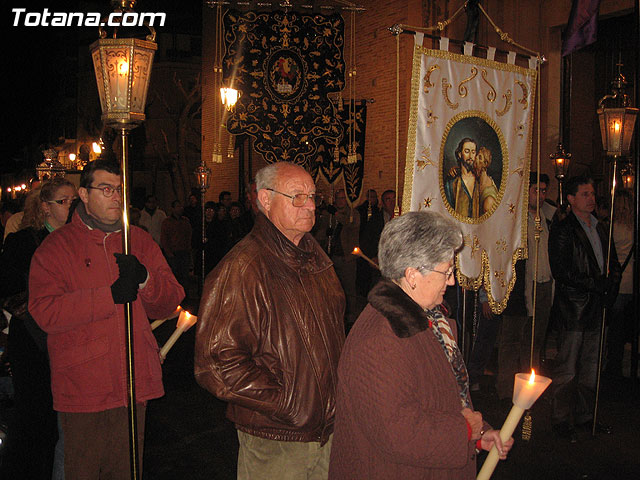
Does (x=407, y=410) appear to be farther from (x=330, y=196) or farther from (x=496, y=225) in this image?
(x=330, y=196)

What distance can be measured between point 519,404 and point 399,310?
0.61m

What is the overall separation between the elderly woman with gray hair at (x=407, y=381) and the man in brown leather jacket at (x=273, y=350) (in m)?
0.38

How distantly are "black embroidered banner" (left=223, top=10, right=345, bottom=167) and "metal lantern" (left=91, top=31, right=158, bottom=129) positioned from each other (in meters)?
5.60

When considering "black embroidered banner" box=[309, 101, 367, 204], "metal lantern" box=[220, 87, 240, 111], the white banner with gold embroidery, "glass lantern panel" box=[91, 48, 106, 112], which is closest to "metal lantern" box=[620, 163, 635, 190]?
"black embroidered banner" box=[309, 101, 367, 204]

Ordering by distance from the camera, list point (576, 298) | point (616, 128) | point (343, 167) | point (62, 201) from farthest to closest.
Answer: point (343, 167)
point (616, 128)
point (576, 298)
point (62, 201)

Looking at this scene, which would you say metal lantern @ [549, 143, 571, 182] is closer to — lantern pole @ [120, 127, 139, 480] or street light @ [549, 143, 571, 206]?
street light @ [549, 143, 571, 206]

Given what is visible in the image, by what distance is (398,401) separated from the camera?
7.23ft

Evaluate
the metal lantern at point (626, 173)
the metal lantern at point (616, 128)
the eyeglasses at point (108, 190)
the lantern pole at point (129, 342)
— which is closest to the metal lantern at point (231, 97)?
the metal lantern at point (616, 128)

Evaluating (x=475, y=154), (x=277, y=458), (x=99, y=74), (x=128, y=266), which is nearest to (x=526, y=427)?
(x=475, y=154)

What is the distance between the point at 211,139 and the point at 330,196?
9.30m

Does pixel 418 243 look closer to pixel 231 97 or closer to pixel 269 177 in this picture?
pixel 269 177

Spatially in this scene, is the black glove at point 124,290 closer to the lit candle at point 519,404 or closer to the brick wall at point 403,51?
the lit candle at point 519,404

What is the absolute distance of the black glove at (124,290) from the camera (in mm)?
3076

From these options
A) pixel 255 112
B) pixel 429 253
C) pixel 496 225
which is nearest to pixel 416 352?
pixel 429 253
